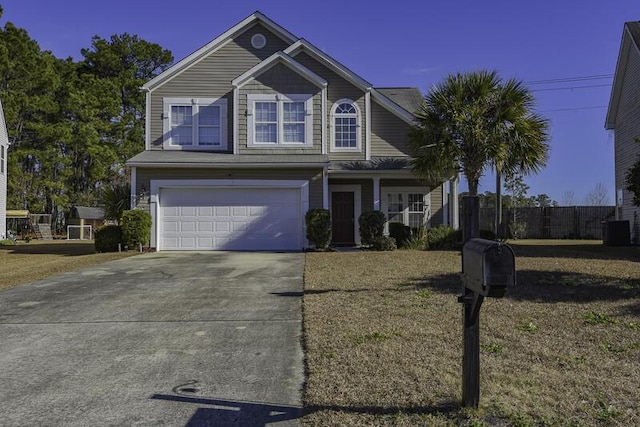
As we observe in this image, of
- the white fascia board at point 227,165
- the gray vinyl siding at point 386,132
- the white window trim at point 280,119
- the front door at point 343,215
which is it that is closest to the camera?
the white fascia board at point 227,165

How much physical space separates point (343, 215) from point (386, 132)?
3.45 meters

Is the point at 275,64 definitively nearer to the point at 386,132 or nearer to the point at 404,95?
the point at 386,132

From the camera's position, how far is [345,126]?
19.6m

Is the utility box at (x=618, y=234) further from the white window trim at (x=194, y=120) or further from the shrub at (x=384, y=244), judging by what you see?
the white window trim at (x=194, y=120)

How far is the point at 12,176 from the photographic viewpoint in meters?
33.3

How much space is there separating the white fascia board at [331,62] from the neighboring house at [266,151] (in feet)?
0.13

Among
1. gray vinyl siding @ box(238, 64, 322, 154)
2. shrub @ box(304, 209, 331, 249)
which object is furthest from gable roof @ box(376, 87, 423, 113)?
shrub @ box(304, 209, 331, 249)

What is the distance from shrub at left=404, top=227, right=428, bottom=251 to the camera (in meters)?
17.2

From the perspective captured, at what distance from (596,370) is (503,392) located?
3.72 ft

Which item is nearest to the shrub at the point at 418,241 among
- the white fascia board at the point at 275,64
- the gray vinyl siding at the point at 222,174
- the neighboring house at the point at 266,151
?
the neighboring house at the point at 266,151

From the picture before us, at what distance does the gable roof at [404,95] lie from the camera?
22969mm

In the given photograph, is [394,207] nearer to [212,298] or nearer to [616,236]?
[616,236]

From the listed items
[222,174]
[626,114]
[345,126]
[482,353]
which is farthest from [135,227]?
[626,114]

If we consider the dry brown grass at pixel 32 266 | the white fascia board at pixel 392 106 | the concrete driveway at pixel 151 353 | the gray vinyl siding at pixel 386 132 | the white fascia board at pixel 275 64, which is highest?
the white fascia board at pixel 275 64
